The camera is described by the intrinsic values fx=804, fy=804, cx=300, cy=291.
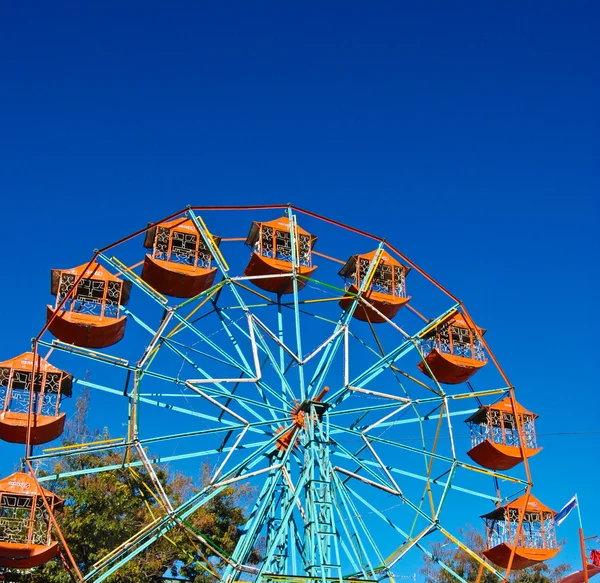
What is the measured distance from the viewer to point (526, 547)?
67.7 ft

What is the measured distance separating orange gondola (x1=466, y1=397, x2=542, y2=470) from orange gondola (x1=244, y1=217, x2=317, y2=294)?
6256 mm

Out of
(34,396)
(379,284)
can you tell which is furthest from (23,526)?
(379,284)

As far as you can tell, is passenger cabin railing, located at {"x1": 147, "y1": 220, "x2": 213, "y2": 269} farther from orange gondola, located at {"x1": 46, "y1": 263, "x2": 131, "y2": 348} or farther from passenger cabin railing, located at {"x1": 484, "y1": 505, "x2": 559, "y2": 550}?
passenger cabin railing, located at {"x1": 484, "y1": 505, "x2": 559, "y2": 550}

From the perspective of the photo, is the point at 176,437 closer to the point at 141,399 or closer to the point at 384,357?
the point at 141,399

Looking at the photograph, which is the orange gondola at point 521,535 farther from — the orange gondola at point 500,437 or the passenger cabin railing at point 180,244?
the passenger cabin railing at point 180,244

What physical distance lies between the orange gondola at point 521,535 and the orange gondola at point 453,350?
11.8ft

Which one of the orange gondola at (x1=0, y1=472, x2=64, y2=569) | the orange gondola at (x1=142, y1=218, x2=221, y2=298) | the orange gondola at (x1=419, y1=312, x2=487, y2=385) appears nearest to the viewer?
the orange gondola at (x1=0, y1=472, x2=64, y2=569)

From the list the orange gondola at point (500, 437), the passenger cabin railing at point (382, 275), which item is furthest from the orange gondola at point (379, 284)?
the orange gondola at point (500, 437)

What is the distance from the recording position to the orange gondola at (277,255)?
64.6ft

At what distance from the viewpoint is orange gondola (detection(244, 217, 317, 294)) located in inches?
775

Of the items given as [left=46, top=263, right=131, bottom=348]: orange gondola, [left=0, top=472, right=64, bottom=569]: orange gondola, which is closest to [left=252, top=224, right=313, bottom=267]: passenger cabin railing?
[left=46, top=263, right=131, bottom=348]: orange gondola

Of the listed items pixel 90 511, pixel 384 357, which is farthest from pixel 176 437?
pixel 90 511

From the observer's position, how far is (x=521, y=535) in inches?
813

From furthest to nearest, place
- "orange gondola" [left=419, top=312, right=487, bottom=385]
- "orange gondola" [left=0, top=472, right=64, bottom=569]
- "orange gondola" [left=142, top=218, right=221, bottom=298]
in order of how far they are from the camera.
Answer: "orange gondola" [left=419, top=312, right=487, bottom=385] → "orange gondola" [left=142, top=218, right=221, bottom=298] → "orange gondola" [left=0, top=472, right=64, bottom=569]
